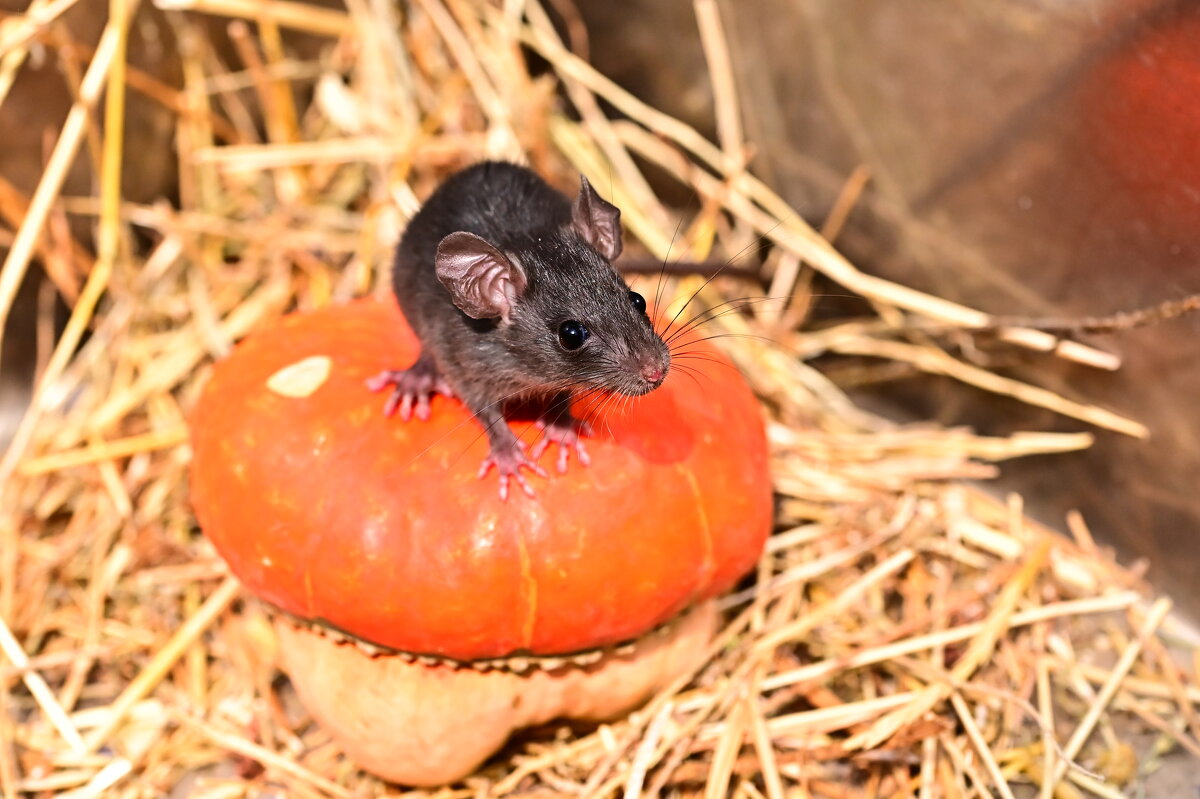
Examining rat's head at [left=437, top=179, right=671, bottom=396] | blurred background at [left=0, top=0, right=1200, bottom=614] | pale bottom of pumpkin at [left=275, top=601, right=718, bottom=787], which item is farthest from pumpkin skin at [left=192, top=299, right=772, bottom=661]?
blurred background at [left=0, top=0, right=1200, bottom=614]

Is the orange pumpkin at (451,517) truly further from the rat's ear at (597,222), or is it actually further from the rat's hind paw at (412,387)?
the rat's ear at (597,222)

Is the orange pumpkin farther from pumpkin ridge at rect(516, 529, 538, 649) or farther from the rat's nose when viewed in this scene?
the rat's nose

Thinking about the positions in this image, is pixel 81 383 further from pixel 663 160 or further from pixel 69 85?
pixel 663 160

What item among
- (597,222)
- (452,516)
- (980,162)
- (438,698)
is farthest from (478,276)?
(980,162)

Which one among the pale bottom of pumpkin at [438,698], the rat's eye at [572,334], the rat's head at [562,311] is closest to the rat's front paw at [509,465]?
the rat's head at [562,311]

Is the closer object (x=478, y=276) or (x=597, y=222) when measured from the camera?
(x=478, y=276)

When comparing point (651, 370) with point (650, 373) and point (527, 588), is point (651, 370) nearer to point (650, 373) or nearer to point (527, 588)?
point (650, 373)

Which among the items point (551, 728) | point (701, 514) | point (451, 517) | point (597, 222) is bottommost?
point (551, 728)
